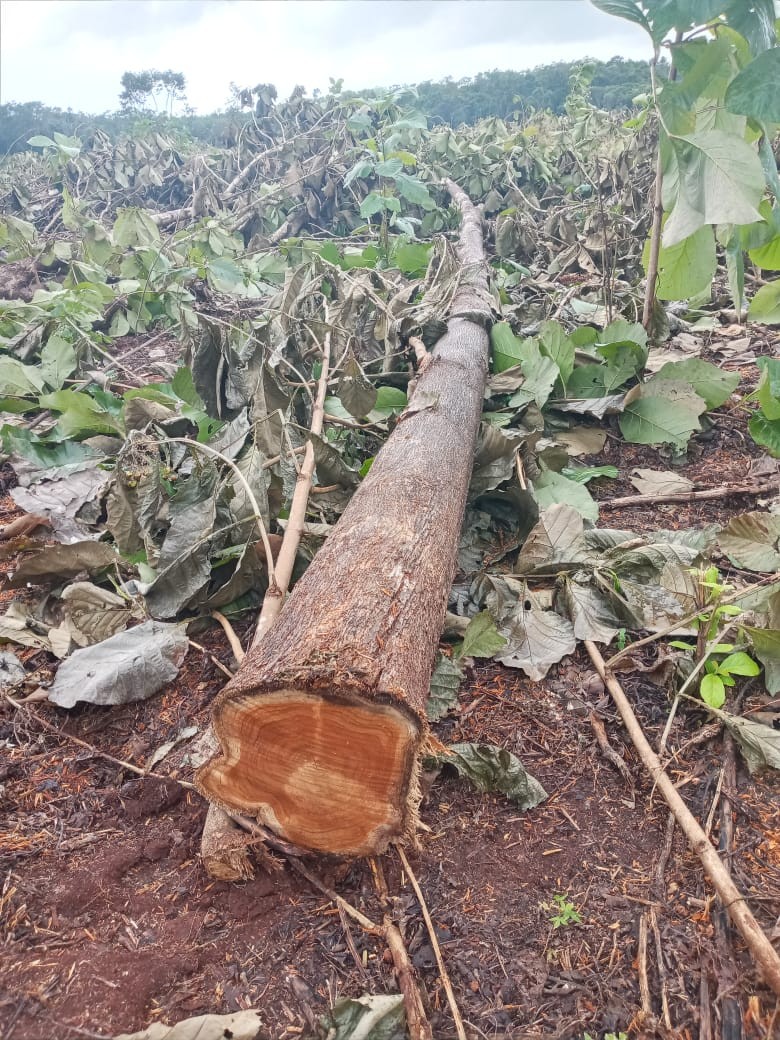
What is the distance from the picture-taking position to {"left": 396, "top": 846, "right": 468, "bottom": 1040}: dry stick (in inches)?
39.4

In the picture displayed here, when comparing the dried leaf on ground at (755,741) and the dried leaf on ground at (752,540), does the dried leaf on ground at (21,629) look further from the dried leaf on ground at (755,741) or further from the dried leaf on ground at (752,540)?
the dried leaf on ground at (752,540)

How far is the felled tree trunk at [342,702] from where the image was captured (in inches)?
41.7

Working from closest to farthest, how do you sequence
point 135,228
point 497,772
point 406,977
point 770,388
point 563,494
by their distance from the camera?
point 406,977 → point 497,772 → point 770,388 → point 563,494 → point 135,228

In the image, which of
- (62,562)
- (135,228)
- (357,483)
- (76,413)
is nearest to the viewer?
(62,562)

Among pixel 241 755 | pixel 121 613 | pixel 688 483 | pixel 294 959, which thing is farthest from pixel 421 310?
pixel 294 959

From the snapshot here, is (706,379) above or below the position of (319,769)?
above

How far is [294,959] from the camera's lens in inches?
43.1

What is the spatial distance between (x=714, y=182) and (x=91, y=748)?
2.22 metres

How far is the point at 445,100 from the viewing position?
19500 mm

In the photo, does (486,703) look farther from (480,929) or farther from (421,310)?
(421,310)

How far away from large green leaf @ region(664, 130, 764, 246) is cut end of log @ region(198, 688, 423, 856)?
1.61 meters

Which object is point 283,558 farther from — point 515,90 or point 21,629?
point 515,90

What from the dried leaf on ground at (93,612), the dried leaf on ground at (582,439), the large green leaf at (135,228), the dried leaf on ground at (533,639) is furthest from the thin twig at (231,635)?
the large green leaf at (135,228)

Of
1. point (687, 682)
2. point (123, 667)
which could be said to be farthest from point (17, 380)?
point (687, 682)
